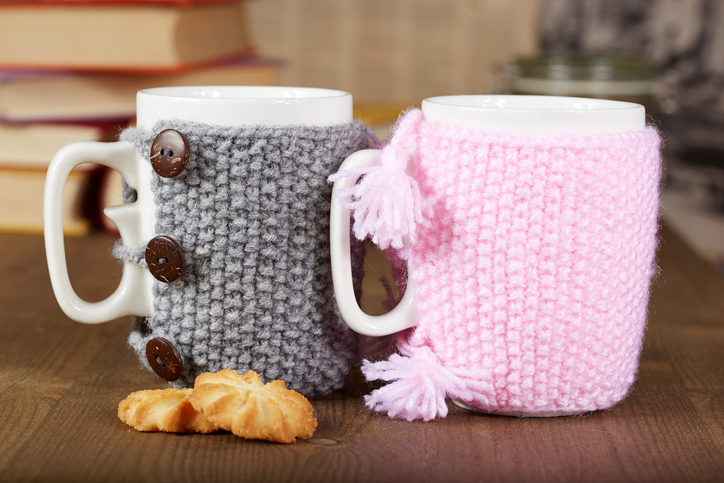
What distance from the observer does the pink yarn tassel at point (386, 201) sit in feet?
1.52

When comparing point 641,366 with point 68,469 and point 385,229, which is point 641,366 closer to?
point 385,229

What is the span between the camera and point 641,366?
0.62 meters

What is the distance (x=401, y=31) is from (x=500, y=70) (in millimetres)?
273

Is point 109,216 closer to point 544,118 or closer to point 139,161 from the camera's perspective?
point 139,161

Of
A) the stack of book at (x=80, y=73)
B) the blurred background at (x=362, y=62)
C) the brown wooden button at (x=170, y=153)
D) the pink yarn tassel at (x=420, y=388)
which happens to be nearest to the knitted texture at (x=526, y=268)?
the pink yarn tassel at (x=420, y=388)

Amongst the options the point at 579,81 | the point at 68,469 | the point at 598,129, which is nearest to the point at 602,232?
the point at 598,129

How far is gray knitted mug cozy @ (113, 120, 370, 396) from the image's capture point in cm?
48

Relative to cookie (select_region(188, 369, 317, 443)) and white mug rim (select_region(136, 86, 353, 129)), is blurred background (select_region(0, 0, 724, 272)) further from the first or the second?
cookie (select_region(188, 369, 317, 443))

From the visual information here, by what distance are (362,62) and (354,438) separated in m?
1.04

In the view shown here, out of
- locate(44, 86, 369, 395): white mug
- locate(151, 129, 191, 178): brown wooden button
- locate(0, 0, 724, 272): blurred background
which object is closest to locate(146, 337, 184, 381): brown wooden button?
locate(44, 86, 369, 395): white mug

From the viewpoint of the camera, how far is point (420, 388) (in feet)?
1.59

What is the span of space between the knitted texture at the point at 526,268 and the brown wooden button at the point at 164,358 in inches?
5.0

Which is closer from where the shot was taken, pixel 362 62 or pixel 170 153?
pixel 170 153

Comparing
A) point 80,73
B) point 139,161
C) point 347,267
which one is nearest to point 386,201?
point 347,267
